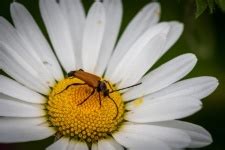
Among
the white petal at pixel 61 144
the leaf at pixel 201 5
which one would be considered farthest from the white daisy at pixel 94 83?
the leaf at pixel 201 5

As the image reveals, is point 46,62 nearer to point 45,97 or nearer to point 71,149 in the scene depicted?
point 45,97

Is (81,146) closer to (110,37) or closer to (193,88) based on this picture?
(193,88)

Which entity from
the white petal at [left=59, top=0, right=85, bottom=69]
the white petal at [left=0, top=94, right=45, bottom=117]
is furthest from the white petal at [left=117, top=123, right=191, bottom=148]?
the white petal at [left=59, top=0, right=85, bottom=69]

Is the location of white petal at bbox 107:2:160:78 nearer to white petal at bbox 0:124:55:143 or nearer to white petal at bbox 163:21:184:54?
white petal at bbox 163:21:184:54

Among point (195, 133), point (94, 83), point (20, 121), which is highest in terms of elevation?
point (94, 83)

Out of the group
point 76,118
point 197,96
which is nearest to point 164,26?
point 197,96

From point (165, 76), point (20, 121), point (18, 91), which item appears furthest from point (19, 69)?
point (165, 76)

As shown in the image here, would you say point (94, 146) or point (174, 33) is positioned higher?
point (174, 33)
